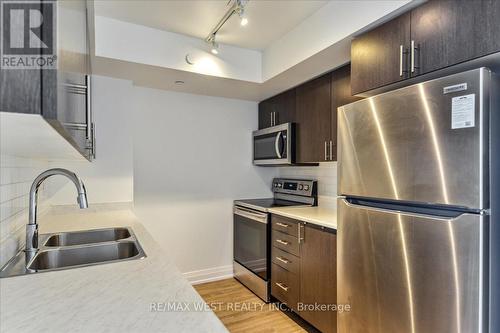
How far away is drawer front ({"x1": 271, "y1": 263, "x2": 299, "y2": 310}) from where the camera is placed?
7.91 ft

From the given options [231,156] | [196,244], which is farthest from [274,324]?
[231,156]

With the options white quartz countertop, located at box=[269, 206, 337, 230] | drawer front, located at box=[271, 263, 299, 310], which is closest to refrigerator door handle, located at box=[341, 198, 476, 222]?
white quartz countertop, located at box=[269, 206, 337, 230]

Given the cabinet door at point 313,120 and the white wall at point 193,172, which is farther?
the white wall at point 193,172

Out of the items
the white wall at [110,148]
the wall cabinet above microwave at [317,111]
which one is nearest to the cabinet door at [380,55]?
the wall cabinet above microwave at [317,111]

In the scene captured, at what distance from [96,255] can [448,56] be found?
6.49ft

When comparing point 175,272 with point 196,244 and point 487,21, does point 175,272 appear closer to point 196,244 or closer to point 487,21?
point 487,21

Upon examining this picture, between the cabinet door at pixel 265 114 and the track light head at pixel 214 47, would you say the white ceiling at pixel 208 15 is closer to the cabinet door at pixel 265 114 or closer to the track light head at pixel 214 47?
the track light head at pixel 214 47

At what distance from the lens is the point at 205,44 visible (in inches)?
99.7

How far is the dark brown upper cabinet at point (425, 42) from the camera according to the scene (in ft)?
3.98

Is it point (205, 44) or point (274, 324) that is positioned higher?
point (205, 44)

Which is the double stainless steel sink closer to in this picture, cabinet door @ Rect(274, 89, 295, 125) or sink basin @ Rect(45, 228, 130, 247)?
sink basin @ Rect(45, 228, 130, 247)

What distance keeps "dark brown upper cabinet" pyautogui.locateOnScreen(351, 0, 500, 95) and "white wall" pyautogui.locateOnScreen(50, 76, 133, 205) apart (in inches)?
82.1

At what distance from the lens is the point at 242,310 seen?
8.64ft

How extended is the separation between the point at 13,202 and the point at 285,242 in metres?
1.94
